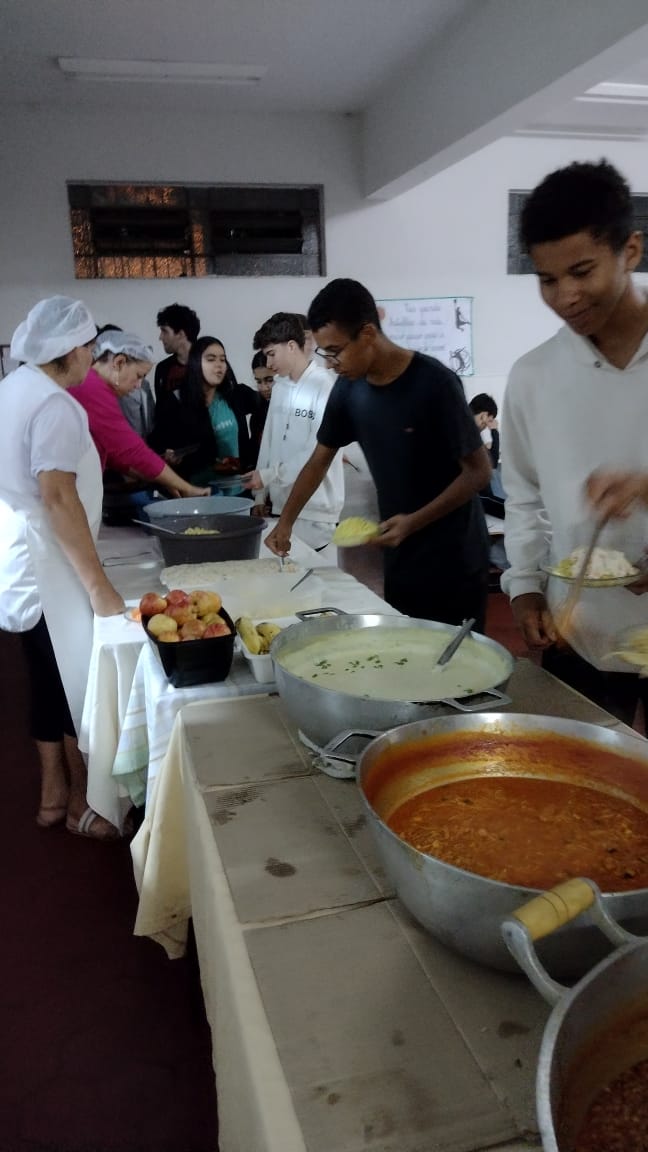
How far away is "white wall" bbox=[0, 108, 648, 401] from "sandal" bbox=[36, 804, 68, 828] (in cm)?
317

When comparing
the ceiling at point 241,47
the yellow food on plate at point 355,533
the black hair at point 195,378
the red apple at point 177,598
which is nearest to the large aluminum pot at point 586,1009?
A: the red apple at point 177,598

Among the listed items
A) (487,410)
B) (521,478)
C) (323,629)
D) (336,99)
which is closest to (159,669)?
(323,629)

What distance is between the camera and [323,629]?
136cm

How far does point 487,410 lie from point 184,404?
2.03 m

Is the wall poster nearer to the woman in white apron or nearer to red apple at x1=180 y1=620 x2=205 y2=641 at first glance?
the woman in white apron

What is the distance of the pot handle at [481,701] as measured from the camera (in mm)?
988

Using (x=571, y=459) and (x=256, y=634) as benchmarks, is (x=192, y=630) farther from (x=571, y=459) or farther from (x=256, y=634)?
(x=571, y=459)

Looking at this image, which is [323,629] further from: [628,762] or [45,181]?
[45,181]

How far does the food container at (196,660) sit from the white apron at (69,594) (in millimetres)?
776

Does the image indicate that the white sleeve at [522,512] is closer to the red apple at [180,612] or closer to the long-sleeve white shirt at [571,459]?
the long-sleeve white shirt at [571,459]

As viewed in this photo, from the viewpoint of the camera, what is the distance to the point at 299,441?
311 centimetres

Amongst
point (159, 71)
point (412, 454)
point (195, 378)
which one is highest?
point (159, 71)

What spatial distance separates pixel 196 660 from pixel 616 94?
4.61 meters

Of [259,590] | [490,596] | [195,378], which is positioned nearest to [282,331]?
[195,378]
